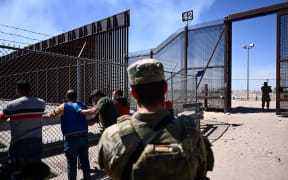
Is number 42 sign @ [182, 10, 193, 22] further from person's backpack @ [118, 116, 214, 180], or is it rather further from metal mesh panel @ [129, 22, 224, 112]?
person's backpack @ [118, 116, 214, 180]

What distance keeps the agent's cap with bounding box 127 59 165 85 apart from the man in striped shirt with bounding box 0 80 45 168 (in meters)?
2.34

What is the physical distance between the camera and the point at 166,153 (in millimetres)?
1346

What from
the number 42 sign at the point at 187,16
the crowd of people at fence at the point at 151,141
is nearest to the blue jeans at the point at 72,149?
the crowd of people at fence at the point at 151,141

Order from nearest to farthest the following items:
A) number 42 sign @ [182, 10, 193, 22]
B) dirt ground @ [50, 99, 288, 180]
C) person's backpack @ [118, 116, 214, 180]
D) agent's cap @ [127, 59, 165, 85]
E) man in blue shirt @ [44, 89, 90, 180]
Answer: person's backpack @ [118, 116, 214, 180], agent's cap @ [127, 59, 165, 85], man in blue shirt @ [44, 89, 90, 180], dirt ground @ [50, 99, 288, 180], number 42 sign @ [182, 10, 193, 22]

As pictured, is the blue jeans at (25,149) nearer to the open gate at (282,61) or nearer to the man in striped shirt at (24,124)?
the man in striped shirt at (24,124)

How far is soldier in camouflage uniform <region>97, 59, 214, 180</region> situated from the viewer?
4.46 ft

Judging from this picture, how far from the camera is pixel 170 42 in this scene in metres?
14.2

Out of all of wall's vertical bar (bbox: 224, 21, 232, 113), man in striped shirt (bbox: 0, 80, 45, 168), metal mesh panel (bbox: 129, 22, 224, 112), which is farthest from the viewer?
metal mesh panel (bbox: 129, 22, 224, 112)

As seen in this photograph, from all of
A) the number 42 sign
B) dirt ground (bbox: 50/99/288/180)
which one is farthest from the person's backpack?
the number 42 sign

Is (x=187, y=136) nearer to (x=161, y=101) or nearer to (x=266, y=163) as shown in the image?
(x=161, y=101)

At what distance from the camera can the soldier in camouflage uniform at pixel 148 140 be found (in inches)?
53.5

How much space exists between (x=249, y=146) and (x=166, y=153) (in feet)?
21.2

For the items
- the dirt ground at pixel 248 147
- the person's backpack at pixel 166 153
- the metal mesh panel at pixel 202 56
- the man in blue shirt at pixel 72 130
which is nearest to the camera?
the person's backpack at pixel 166 153

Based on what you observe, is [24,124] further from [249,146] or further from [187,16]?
[187,16]
